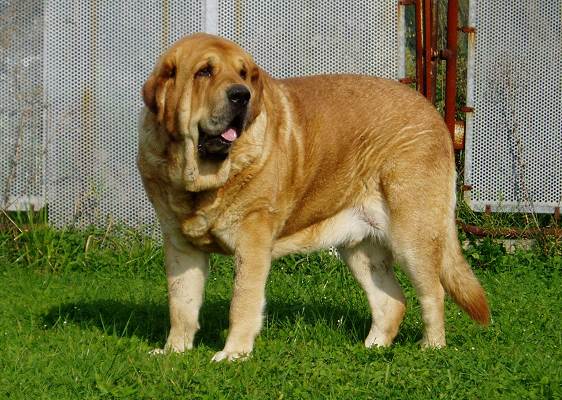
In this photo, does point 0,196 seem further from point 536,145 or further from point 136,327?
point 536,145

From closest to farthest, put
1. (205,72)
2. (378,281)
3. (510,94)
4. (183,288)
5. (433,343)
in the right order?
(205,72) → (183,288) → (433,343) → (378,281) → (510,94)

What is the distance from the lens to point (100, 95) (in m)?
8.24

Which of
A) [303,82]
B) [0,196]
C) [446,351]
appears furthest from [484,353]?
[0,196]

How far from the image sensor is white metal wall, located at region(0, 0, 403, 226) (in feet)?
26.8

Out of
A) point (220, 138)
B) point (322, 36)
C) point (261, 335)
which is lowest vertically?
point (261, 335)

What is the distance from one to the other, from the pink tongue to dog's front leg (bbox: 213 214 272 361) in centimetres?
45

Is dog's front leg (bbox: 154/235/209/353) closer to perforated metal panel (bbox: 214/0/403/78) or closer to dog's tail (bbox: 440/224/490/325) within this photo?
dog's tail (bbox: 440/224/490/325)

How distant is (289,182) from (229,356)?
1018 mm

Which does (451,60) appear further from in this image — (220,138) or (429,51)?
(220,138)

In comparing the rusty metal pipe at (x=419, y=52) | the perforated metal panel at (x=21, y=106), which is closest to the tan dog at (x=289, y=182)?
the rusty metal pipe at (x=419, y=52)

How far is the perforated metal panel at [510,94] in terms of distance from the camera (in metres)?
8.40

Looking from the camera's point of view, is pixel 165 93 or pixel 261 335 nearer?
pixel 165 93

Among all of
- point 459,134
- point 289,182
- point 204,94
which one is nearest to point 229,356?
point 289,182

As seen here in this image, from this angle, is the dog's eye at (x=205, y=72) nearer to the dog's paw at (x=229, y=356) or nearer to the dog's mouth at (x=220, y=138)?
the dog's mouth at (x=220, y=138)
